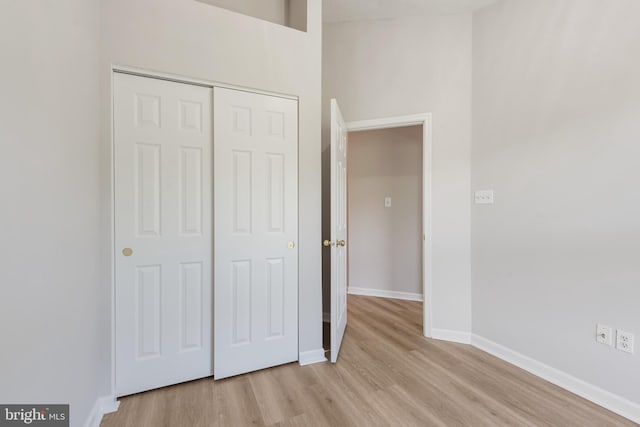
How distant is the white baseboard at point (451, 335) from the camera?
245 centimetres

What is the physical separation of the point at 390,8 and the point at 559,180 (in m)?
2.06

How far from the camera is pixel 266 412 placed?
1574mm

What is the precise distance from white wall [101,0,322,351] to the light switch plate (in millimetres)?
1422

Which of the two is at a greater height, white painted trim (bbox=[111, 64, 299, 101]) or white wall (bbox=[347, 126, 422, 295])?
white painted trim (bbox=[111, 64, 299, 101])

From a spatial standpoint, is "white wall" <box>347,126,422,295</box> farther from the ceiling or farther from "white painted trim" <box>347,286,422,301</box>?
the ceiling

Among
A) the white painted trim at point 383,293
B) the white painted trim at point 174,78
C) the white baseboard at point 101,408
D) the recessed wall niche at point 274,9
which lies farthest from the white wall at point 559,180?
the white baseboard at point 101,408

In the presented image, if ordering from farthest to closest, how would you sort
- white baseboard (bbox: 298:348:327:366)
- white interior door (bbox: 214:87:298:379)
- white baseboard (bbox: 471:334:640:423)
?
white baseboard (bbox: 298:348:327:366), white interior door (bbox: 214:87:298:379), white baseboard (bbox: 471:334:640:423)

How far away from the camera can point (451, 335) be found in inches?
98.0

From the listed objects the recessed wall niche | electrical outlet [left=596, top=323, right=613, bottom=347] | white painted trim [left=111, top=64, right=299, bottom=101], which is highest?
the recessed wall niche

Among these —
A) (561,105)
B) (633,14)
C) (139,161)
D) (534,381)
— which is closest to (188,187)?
(139,161)

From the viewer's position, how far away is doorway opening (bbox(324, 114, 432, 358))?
368cm

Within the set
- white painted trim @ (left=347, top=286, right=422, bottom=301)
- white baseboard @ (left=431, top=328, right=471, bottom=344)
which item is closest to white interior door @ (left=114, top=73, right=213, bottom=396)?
white baseboard @ (left=431, top=328, right=471, bottom=344)

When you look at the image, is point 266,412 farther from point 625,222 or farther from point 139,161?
point 625,222

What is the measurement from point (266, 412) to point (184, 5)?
2.53 m
